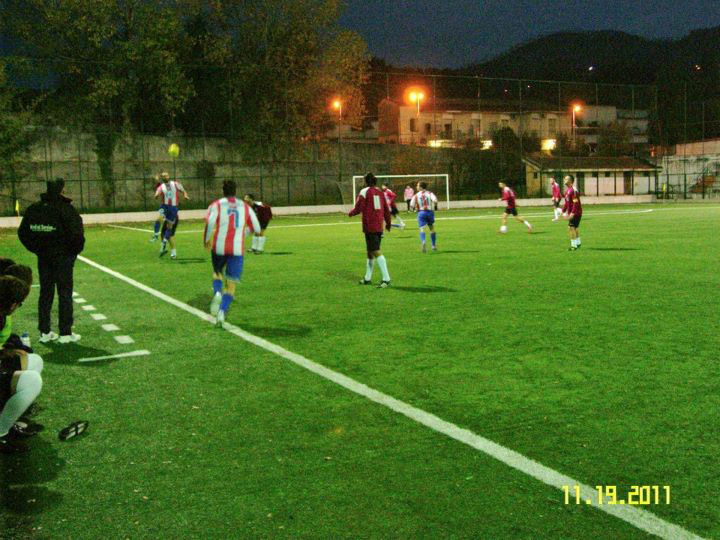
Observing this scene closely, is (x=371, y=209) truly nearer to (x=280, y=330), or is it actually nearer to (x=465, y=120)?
(x=280, y=330)

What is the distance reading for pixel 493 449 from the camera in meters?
5.13

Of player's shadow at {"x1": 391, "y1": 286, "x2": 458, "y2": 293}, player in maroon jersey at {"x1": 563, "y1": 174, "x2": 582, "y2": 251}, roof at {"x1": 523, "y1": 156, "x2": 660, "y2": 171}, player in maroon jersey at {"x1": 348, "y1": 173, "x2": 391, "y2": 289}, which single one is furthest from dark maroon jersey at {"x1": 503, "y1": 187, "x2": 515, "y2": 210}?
roof at {"x1": 523, "y1": 156, "x2": 660, "y2": 171}

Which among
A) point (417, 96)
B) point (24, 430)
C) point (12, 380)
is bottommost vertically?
point (24, 430)

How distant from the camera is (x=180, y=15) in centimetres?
5247

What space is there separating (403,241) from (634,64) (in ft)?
423

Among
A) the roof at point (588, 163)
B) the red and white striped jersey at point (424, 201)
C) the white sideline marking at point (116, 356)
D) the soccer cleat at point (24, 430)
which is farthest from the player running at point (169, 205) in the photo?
the roof at point (588, 163)

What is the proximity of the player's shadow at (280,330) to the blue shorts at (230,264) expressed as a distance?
691mm

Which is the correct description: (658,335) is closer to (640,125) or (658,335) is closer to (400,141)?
(400,141)

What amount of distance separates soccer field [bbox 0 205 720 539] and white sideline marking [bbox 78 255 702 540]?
2 centimetres

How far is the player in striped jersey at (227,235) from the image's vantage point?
988cm

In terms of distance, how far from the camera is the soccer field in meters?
4.21

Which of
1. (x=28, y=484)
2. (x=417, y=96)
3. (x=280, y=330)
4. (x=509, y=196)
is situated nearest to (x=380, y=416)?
(x=28, y=484)

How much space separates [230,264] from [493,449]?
228 inches

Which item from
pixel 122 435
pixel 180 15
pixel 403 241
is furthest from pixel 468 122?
pixel 122 435
